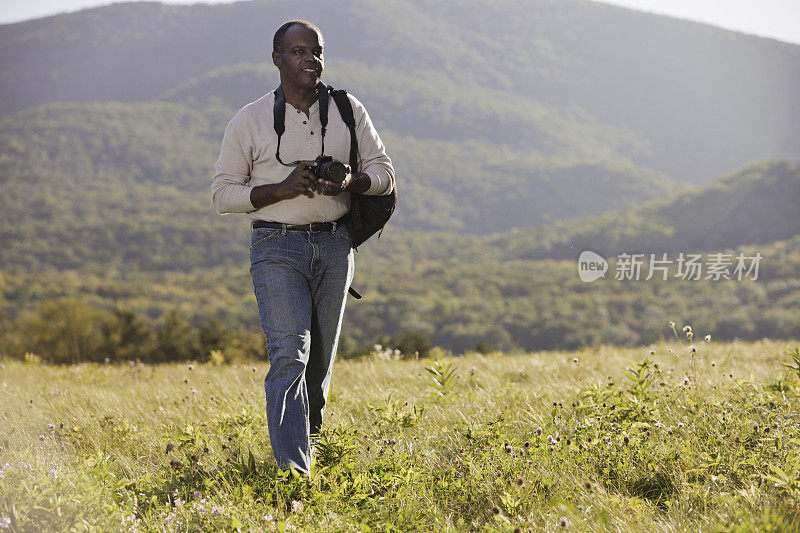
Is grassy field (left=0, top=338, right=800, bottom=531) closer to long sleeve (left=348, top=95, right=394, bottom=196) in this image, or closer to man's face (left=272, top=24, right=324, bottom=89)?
long sleeve (left=348, top=95, right=394, bottom=196)

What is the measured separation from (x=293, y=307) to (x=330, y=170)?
2.11ft

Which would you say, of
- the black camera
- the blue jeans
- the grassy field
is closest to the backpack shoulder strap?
the black camera

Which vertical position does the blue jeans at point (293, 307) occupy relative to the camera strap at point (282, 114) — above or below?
below

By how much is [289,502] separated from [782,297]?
10008cm

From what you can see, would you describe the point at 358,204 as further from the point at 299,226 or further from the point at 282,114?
the point at 282,114

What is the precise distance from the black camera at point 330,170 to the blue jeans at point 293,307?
0.31 meters

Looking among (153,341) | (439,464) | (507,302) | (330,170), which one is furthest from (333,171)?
(507,302)

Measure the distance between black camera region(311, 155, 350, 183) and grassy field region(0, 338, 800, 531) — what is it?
1.27 metres

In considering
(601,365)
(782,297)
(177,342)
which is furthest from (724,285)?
(601,365)

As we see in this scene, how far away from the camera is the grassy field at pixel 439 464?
2.79 meters

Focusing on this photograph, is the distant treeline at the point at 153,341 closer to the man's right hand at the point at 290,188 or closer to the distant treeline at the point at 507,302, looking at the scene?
the man's right hand at the point at 290,188
